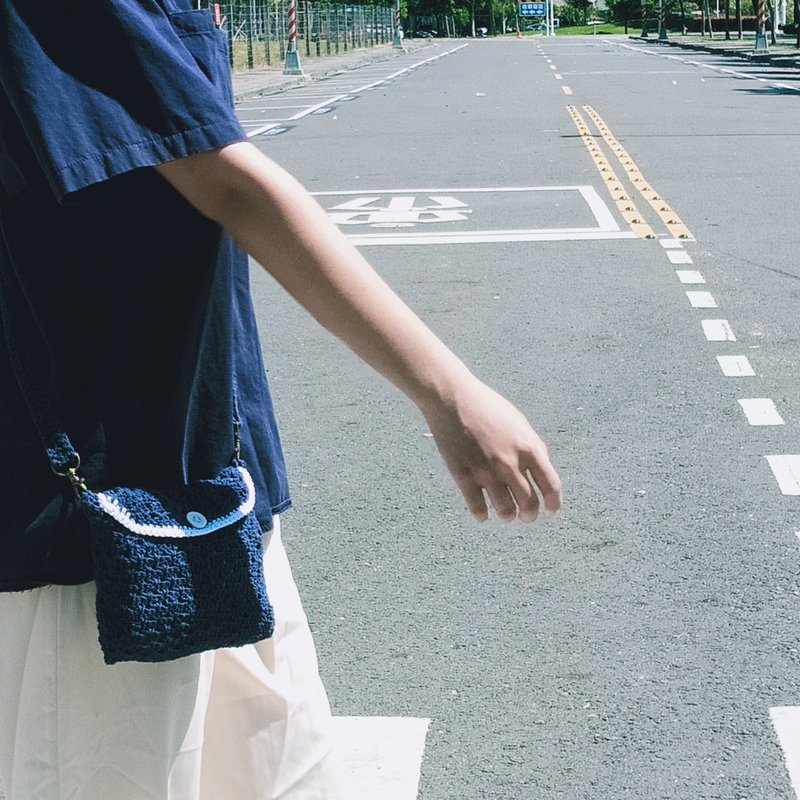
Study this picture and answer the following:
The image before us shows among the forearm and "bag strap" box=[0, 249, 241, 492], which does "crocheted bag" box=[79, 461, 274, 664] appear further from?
the forearm

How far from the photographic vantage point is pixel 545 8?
5566 inches

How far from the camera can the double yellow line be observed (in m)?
11.0

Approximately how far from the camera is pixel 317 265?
154 cm

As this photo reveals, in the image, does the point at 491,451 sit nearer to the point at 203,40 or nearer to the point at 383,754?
the point at 203,40

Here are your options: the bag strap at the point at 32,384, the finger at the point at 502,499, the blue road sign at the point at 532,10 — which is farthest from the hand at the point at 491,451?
the blue road sign at the point at 532,10

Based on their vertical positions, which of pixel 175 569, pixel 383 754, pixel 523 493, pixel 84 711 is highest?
pixel 523 493

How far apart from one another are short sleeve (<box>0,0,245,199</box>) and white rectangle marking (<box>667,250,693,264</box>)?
8367 mm

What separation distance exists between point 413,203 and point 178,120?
11359 mm

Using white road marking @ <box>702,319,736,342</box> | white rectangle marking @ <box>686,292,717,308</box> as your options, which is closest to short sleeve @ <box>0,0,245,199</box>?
white road marking @ <box>702,319,736,342</box>

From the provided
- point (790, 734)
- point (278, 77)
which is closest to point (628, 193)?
point (790, 734)

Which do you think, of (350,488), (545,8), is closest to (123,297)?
(350,488)

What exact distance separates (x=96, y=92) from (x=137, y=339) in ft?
0.92

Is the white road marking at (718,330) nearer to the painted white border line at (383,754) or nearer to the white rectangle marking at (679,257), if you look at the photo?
the white rectangle marking at (679,257)

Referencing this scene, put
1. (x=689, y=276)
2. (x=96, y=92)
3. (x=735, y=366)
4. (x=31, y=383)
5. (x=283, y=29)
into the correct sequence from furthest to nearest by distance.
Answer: (x=283, y=29) < (x=689, y=276) < (x=735, y=366) < (x=31, y=383) < (x=96, y=92)
